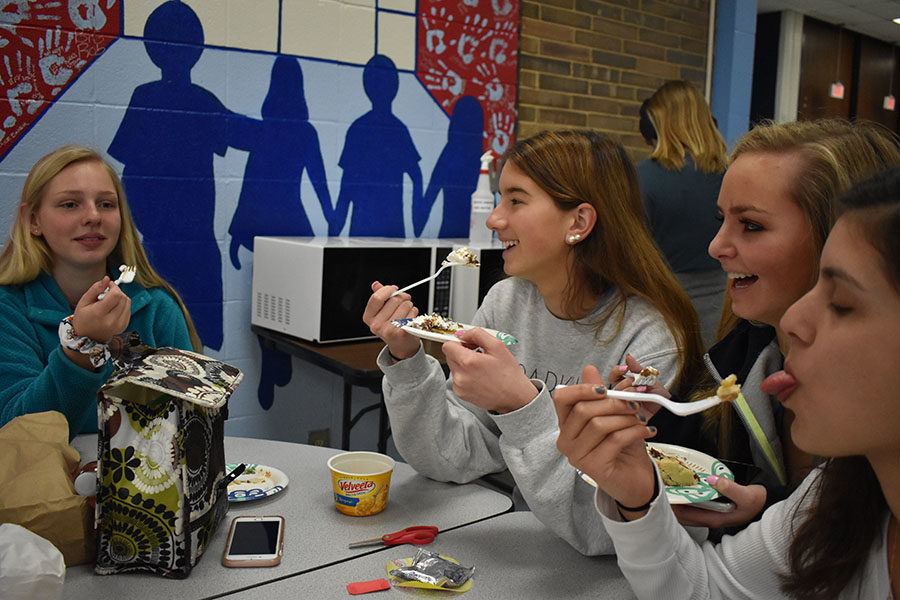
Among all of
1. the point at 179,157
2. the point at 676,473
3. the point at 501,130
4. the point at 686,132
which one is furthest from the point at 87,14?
the point at 676,473

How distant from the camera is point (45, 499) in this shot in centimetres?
104

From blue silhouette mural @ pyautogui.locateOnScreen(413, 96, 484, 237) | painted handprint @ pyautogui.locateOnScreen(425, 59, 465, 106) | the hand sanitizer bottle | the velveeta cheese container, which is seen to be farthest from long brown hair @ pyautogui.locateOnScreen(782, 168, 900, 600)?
painted handprint @ pyautogui.locateOnScreen(425, 59, 465, 106)

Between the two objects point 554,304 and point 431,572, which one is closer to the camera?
point 431,572

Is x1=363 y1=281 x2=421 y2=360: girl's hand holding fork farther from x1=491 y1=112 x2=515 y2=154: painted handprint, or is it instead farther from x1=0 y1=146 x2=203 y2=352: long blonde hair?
x1=491 y1=112 x2=515 y2=154: painted handprint

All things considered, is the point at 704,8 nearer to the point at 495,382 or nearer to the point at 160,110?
the point at 160,110

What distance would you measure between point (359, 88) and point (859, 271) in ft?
8.81

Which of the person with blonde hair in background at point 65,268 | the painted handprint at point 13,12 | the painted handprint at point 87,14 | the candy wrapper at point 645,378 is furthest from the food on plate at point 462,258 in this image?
the painted handprint at point 13,12

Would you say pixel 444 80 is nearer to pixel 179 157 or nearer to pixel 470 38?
pixel 470 38

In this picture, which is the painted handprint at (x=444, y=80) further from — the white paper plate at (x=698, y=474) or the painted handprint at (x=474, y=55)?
the white paper plate at (x=698, y=474)

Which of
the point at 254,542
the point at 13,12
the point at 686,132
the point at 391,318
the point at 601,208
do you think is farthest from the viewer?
the point at 686,132

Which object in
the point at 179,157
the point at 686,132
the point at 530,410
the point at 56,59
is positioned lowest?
the point at 530,410

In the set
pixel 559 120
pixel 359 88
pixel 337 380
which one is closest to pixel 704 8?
pixel 559 120

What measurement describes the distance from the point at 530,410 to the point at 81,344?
0.93m

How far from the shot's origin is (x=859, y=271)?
77cm
